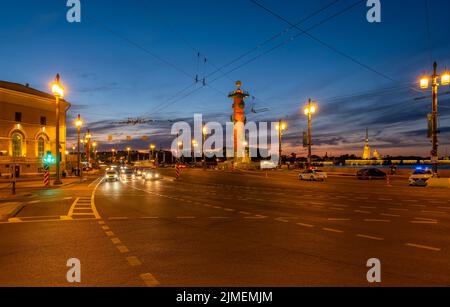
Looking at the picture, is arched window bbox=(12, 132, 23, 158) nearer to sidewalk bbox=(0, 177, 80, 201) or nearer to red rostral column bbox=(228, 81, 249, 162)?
sidewalk bbox=(0, 177, 80, 201)

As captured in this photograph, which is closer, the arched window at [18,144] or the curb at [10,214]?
the curb at [10,214]

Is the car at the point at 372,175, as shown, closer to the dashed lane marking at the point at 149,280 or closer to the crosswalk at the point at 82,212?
the crosswalk at the point at 82,212

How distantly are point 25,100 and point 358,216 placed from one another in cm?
5200

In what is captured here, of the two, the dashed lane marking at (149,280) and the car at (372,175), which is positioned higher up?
the dashed lane marking at (149,280)

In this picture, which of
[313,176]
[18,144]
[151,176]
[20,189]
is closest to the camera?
[20,189]

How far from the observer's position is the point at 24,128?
52688 millimetres

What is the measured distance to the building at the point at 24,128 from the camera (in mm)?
50125

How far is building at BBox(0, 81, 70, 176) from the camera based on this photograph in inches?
1973

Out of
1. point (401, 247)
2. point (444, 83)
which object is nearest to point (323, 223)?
point (401, 247)

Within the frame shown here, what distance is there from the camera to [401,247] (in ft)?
29.0

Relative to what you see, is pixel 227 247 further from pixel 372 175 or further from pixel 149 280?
pixel 372 175

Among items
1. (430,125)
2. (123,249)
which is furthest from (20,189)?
(430,125)

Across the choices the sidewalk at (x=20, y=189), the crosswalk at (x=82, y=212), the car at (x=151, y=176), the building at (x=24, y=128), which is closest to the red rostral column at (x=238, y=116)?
the car at (x=151, y=176)

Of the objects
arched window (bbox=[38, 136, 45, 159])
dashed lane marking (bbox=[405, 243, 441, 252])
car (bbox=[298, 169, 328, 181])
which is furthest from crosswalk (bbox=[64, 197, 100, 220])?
arched window (bbox=[38, 136, 45, 159])
